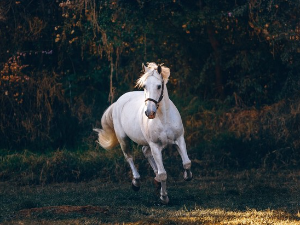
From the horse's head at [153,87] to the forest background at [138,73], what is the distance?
296 centimetres

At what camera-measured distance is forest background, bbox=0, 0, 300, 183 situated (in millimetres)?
10367

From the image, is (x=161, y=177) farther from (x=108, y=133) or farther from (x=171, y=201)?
(x=108, y=133)

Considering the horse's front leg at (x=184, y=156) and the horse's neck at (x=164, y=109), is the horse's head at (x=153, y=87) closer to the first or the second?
the horse's neck at (x=164, y=109)

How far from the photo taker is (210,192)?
829cm

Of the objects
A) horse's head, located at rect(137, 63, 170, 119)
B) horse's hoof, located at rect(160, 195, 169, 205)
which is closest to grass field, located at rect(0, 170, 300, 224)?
horse's hoof, located at rect(160, 195, 169, 205)

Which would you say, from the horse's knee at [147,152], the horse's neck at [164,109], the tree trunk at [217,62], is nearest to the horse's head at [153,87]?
the horse's neck at [164,109]

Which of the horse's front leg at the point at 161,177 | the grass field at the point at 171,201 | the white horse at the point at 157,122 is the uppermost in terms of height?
the white horse at the point at 157,122

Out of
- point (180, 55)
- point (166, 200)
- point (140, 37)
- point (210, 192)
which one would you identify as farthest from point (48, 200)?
point (180, 55)

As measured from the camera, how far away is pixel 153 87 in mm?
7266

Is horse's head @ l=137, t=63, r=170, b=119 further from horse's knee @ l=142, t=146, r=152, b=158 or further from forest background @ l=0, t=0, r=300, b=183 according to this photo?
forest background @ l=0, t=0, r=300, b=183

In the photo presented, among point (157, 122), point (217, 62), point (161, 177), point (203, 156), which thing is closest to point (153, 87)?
point (157, 122)

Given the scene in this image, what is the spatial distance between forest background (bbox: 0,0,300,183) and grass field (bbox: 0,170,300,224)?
0.68 meters

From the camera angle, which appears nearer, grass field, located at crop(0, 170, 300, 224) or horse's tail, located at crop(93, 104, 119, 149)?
grass field, located at crop(0, 170, 300, 224)

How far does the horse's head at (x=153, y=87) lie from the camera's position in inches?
279
